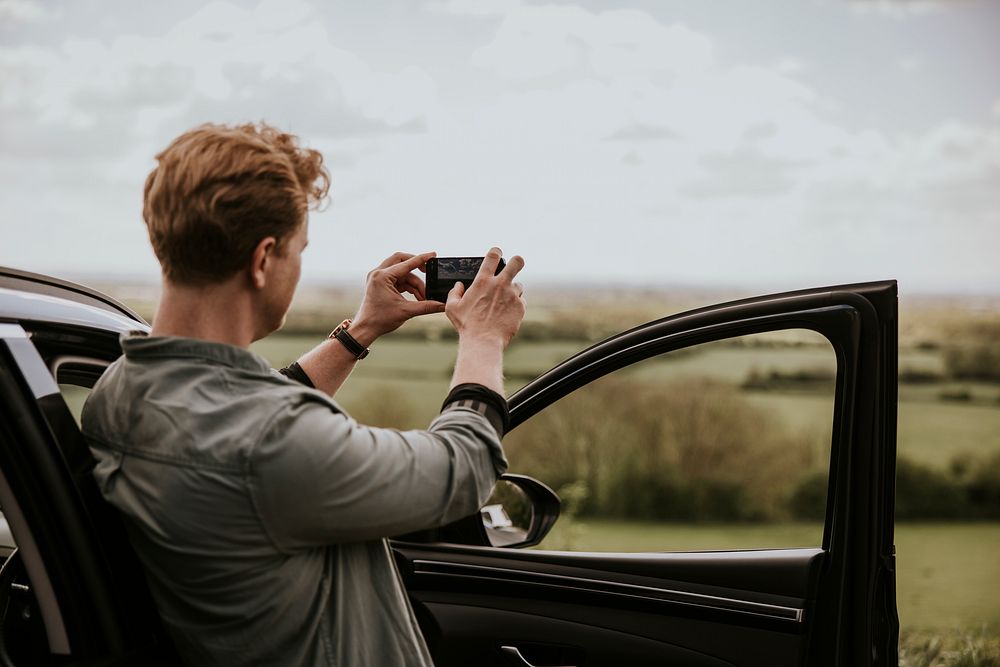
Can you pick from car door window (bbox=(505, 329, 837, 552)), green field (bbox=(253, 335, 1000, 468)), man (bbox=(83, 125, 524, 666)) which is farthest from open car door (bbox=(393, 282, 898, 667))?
green field (bbox=(253, 335, 1000, 468))

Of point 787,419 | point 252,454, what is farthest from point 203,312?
point 787,419

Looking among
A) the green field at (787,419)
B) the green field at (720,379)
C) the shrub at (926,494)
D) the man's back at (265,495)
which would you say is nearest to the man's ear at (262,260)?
the man's back at (265,495)

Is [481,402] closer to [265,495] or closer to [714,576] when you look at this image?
[265,495]

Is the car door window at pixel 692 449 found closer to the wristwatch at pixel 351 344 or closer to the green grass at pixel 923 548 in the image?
the green grass at pixel 923 548

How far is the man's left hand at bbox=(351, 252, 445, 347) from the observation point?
1.92 m

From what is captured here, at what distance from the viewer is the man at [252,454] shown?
1.28m

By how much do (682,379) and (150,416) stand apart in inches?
433

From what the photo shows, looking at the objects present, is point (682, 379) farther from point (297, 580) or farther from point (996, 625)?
point (297, 580)

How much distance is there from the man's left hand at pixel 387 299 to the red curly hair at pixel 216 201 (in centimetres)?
51

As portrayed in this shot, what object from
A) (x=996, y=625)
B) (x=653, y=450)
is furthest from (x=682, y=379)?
(x=996, y=625)

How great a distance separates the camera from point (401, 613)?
1463mm

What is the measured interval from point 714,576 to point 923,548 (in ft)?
33.9

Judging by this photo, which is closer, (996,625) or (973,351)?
(996,625)

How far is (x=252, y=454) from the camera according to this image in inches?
49.3
